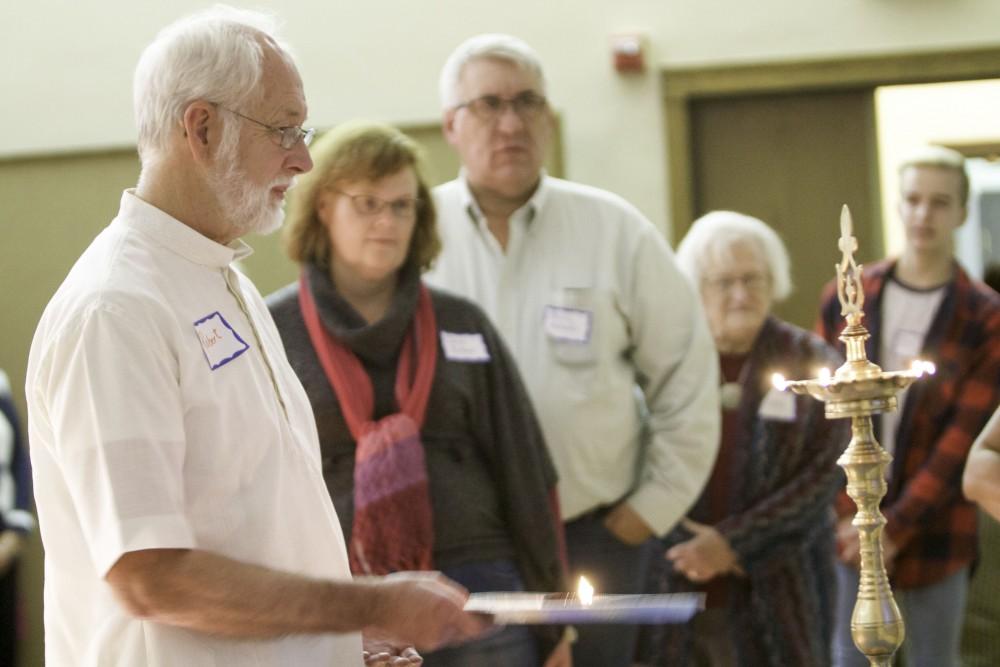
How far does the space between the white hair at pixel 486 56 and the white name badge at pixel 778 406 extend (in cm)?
101

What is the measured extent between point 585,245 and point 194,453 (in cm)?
200

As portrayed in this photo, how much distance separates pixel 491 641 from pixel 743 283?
1.47m

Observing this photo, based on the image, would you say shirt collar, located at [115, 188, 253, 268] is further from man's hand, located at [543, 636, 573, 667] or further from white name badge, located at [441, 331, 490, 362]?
man's hand, located at [543, 636, 573, 667]

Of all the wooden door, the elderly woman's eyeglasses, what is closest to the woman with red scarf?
the elderly woman's eyeglasses

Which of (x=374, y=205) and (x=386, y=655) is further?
(x=374, y=205)

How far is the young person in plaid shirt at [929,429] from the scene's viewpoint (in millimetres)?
4121

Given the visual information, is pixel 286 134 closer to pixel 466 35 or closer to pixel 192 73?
pixel 192 73

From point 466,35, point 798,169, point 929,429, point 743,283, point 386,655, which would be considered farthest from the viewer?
point 466,35

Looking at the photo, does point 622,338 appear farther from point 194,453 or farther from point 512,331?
point 194,453

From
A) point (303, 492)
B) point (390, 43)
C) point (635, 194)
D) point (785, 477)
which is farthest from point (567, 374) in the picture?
point (390, 43)

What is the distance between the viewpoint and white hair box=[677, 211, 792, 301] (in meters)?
4.14

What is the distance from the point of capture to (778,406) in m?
→ 3.88

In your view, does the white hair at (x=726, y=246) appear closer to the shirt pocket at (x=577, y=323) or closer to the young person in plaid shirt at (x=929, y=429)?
the young person in plaid shirt at (x=929, y=429)

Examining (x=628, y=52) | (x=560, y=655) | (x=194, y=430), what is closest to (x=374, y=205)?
(x=560, y=655)
